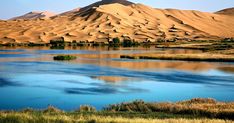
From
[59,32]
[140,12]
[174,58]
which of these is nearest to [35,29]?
[59,32]

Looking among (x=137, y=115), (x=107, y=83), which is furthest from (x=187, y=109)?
(x=107, y=83)

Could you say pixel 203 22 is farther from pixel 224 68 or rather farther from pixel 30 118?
pixel 30 118

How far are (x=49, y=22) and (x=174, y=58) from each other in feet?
423

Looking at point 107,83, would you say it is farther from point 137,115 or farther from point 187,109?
point 137,115

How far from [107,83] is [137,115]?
1996 centimetres

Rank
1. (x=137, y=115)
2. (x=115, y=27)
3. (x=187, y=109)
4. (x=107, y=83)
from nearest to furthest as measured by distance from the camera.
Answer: (x=137, y=115) < (x=187, y=109) < (x=107, y=83) < (x=115, y=27)

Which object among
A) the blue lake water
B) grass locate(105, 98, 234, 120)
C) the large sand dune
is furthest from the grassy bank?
the large sand dune

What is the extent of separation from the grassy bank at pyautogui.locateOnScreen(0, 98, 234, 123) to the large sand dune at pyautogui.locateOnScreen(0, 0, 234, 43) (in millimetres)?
119622

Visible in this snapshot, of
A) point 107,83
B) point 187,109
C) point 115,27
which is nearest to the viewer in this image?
point 187,109

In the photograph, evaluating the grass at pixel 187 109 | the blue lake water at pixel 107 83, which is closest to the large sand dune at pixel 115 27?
the blue lake water at pixel 107 83

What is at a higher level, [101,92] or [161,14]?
[161,14]

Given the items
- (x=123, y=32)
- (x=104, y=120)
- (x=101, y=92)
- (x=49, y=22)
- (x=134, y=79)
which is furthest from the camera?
(x=49, y=22)

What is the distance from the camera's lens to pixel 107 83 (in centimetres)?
3688

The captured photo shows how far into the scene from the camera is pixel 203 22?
193375 millimetres
